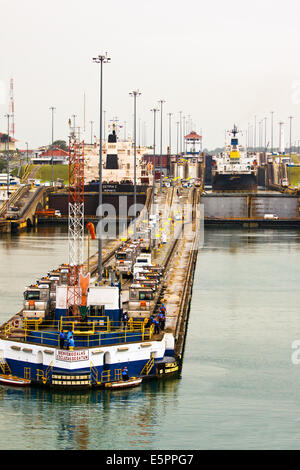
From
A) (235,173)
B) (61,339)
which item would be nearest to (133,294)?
(61,339)

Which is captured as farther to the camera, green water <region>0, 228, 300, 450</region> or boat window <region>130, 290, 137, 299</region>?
boat window <region>130, 290, 137, 299</region>

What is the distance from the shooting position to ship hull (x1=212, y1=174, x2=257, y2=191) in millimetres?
162587

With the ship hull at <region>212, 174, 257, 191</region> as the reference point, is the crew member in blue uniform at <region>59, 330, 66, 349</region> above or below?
below

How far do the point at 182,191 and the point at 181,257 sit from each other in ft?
205

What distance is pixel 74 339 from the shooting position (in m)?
Result: 38.3

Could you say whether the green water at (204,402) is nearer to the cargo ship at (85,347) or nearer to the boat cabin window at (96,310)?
the cargo ship at (85,347)

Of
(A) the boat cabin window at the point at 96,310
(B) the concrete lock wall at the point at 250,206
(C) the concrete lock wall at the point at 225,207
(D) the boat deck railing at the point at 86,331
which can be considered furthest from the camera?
(B) the concrete lock wall at the point at 250,206

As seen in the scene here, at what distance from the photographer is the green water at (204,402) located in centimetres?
3316

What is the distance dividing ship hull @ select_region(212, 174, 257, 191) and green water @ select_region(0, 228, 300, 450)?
332 ft

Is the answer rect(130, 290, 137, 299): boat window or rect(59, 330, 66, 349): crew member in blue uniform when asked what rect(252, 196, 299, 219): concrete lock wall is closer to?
rect(130, 290, 137, 299): boat window

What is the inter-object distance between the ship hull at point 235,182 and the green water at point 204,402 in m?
101

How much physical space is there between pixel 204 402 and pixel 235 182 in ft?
419

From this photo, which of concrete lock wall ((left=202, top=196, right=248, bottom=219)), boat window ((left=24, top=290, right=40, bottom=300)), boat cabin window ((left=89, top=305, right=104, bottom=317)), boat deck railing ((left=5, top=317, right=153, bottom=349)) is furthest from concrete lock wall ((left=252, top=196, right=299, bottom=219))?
boat cabin window ((left=89, top=305, right=104, bottom=317))

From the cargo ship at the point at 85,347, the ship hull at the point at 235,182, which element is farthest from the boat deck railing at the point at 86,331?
the ship hull at the point at 235,182
